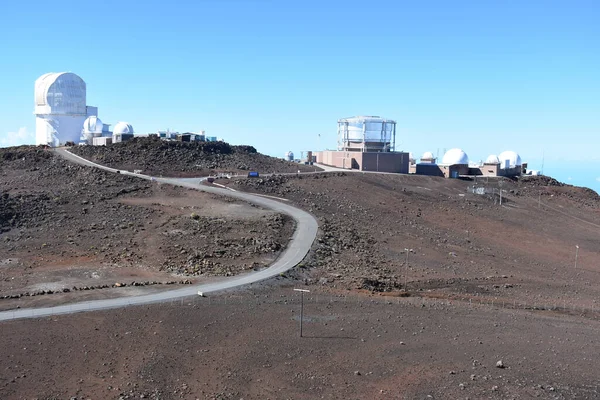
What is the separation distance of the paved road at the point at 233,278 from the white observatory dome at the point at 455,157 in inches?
1668

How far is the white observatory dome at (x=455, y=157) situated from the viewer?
83.0m

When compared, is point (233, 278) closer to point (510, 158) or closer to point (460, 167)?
point (460, 167)

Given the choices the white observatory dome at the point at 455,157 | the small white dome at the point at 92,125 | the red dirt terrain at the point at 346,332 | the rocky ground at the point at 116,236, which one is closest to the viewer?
the red dirt terrain at the point at 346,332

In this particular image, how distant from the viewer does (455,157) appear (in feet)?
273

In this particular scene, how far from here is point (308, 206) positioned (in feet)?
159

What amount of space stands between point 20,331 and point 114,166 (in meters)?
40.6

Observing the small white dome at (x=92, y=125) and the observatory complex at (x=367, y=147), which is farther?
the small white dome at (x=92, y=125)

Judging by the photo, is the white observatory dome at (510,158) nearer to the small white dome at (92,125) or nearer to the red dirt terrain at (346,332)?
the red dirt terrain at (346,332)

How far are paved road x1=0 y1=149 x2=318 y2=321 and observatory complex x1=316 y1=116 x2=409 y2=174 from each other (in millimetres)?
26291

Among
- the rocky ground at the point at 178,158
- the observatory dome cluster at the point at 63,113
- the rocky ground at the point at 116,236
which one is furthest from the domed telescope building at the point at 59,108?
the rocky ground at the point at 116,236

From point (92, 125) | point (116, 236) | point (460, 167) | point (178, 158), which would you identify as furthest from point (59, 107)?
point (460, 167)

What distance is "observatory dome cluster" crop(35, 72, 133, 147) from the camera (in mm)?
83438

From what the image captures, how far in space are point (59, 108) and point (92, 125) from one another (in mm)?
5415

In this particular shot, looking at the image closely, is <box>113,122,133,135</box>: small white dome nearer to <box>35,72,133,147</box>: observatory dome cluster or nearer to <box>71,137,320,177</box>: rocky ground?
<box>35,72,133,147</box>: observatory dome cluster
